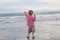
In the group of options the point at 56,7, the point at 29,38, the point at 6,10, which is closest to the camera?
the point at 29,38

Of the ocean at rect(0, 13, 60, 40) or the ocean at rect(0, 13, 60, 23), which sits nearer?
the ocean at rect(0, 13, 60, 40)

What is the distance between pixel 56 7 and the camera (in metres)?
9.96

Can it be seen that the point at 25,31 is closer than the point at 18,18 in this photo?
Yes

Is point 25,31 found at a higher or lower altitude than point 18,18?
higher

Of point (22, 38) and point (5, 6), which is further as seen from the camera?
point (5, 6)

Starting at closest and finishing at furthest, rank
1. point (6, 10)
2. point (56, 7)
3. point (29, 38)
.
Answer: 1. point (29, 38)
2. point (6, 10)
3. point (56, 7)

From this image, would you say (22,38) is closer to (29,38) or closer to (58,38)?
(29,38)

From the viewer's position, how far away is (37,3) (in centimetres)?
967

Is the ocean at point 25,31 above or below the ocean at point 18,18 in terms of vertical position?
above

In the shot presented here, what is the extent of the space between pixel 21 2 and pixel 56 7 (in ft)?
5.14

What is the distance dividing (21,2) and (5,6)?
2.43 feet

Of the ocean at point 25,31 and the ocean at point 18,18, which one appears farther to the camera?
the ocean at point 18,18

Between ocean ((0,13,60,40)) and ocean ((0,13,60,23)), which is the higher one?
ocean ((0,13,60,40))

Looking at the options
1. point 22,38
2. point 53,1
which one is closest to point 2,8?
point 53,1
